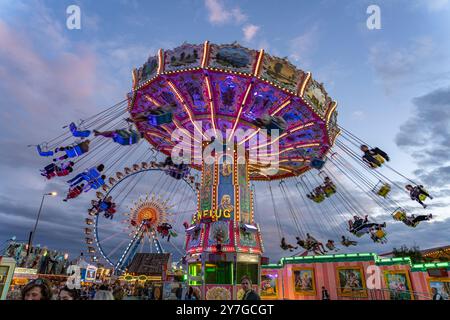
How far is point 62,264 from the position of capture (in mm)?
34062

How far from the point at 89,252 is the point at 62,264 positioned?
9531 mm

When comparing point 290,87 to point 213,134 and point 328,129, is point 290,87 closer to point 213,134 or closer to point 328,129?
point 328,129

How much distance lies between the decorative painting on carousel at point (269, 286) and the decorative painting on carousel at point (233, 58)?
13.7 m

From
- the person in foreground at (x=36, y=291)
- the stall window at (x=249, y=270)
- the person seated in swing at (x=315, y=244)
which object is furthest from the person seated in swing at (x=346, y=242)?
the person in foreground at (x=36, y=291)

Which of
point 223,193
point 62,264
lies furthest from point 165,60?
point 62,264

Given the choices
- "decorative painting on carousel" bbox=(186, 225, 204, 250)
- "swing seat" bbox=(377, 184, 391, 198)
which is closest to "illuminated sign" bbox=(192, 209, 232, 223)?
"decorative painting on carousel" bbox=(186, 225, 204, 250)

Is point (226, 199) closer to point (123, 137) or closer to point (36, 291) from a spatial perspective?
point (123, 137)

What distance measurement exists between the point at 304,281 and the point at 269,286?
2.83 metres

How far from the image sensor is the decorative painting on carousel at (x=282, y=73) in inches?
569

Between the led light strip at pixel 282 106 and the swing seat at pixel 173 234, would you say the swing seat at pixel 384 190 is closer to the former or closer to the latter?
the led light strip at pixel 282 106

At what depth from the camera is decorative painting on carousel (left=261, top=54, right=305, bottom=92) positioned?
47.4 ft

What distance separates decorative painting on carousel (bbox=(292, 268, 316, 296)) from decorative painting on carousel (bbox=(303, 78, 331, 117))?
9881 millimetres

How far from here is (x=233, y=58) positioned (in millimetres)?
14211
